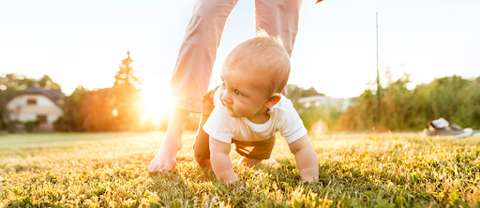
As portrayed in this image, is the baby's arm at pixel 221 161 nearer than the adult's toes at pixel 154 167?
Yes

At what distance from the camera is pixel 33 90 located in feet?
118

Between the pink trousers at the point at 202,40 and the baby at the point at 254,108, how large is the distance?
1.71 ft

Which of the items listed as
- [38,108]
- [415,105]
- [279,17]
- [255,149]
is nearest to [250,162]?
[255,149]

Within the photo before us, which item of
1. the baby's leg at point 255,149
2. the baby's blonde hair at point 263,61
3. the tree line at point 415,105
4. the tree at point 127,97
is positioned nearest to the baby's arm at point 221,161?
the baby's leg at point 255,149

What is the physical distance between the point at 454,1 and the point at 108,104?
25454 mm

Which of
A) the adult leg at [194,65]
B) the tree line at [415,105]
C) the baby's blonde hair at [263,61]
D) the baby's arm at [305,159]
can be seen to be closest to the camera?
the baby's blonde hair at [263,61]

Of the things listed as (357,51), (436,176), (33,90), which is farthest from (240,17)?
(33,90)

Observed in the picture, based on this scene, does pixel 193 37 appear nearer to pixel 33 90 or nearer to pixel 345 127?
pixel 345 127

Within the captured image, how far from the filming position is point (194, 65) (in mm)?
1919

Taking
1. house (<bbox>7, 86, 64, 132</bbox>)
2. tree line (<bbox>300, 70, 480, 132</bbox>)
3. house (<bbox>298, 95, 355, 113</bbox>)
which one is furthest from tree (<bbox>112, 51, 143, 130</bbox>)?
tree line (<bbox>300, 70, 480, 132</bbox>)

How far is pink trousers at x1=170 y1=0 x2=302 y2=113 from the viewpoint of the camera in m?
1.88

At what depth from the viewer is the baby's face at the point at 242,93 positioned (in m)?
1.25

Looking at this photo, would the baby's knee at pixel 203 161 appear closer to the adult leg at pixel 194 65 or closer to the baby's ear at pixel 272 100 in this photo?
the adult leg at pixel 194 65

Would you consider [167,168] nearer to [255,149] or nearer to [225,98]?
[255,149]
